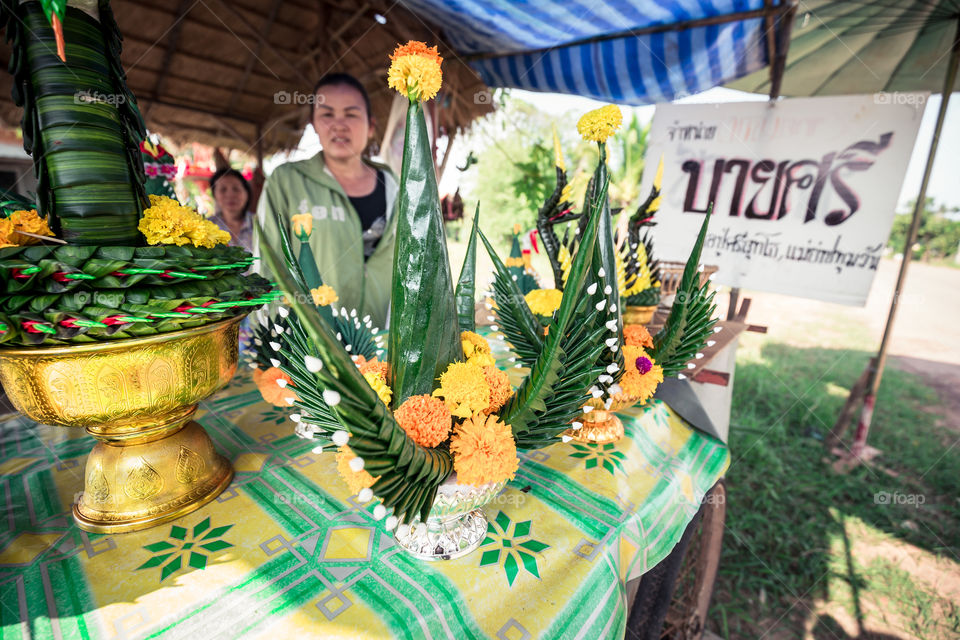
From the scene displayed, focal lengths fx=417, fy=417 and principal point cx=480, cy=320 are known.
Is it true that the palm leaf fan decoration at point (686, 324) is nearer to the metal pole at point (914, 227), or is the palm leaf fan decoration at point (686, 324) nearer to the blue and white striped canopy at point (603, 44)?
the blue and white striped canopy at point (603, 44)

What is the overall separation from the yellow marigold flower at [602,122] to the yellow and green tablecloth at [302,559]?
88cm

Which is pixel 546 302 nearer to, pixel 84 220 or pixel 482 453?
pixel 482 453

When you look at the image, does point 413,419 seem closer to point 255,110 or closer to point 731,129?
point 731,129

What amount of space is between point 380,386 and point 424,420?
14 cm

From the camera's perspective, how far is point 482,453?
722 mm

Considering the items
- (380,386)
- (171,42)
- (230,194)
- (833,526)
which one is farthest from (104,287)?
(171,42)

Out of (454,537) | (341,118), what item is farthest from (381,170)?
(454,537)

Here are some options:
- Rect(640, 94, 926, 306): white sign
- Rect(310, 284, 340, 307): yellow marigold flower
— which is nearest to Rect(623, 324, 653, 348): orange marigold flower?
Rect(310, 284, 340, 307): yellow marigold flower

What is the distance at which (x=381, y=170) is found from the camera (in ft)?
8.44

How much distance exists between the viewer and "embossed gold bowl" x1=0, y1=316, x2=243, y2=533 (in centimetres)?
71

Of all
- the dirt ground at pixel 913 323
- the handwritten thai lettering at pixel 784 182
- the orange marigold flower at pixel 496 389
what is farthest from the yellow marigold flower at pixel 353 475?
the dirt ground at pixel 913 323

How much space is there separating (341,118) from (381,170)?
464 millimetres

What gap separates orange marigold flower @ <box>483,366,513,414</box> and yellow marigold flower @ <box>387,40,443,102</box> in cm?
54

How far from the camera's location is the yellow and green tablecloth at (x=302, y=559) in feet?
2.21
